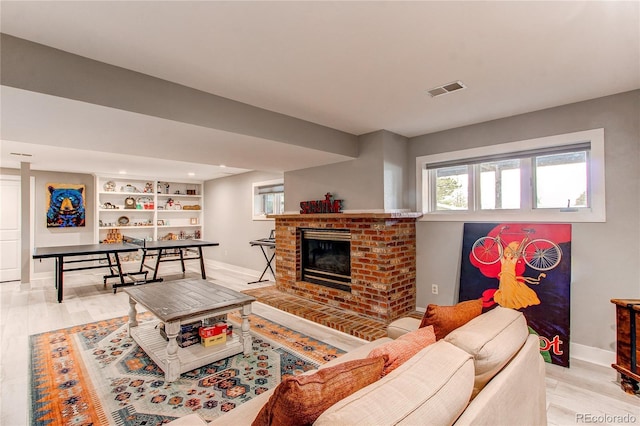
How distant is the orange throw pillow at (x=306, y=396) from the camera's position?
2.85ft

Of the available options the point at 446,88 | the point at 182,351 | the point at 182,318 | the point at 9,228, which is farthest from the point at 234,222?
the point at 446,88

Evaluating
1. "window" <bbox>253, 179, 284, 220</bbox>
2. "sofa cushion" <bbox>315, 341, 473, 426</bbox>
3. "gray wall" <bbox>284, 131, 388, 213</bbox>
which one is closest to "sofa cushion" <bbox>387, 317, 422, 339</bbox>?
"sofa cushion" <bbox>315, 341, 473, 426</bbox>

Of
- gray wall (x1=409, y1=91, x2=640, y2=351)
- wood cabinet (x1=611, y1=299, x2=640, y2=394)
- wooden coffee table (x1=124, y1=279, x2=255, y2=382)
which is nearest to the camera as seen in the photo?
wood cabinet (x1=611, y1=299, x2=640, y2=394)

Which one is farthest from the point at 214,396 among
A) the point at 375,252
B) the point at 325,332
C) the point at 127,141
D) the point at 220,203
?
the point at 220,203

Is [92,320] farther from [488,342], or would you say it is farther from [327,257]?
[488,342]

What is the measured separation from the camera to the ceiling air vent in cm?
247

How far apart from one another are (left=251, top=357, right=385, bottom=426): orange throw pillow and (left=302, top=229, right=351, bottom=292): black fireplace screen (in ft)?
10.2

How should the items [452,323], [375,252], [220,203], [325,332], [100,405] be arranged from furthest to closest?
[220,203] < [375,252] < [325,332] < [100,405] < [452,323]

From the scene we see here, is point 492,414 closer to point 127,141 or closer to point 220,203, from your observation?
point 127,141

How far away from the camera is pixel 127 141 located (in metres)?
3.01

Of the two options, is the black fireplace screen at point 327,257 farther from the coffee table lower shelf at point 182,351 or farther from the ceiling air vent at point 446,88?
the ceiling air vent at point 446,88

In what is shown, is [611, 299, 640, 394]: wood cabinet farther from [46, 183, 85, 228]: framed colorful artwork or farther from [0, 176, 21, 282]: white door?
[0, 176, 21, 282]: white door

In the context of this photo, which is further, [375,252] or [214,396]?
[375,252]

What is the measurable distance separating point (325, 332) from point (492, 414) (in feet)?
8.02
